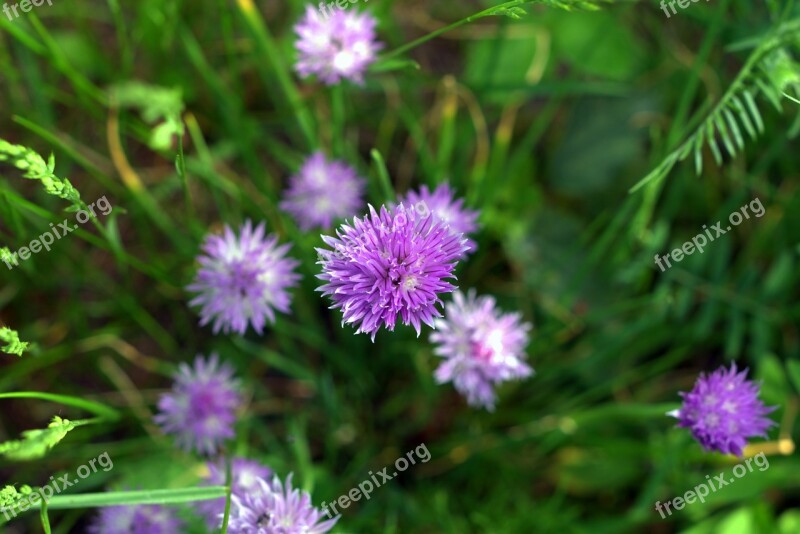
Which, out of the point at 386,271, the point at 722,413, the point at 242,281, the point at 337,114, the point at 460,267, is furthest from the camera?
the point at 460,267

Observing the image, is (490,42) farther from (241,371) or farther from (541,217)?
(241,371)

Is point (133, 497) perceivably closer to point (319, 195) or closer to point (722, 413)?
point (319, 195)

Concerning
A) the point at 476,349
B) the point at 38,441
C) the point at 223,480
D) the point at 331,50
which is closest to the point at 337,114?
the point at 331,50

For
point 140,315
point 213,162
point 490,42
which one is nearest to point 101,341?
point 140,315

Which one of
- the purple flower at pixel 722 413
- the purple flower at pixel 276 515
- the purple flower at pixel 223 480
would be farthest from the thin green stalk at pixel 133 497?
the purple flower at pixel 722 413

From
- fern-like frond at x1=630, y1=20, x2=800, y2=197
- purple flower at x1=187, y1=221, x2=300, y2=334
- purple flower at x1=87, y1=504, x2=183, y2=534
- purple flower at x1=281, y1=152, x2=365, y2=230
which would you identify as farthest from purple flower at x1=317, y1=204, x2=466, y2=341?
purple flower at x1=87, y1=504, x2=183, y2=534

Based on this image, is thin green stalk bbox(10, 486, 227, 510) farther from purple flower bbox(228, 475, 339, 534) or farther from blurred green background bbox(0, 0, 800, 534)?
blurred green background bbox(0, 0, 800, 534)
